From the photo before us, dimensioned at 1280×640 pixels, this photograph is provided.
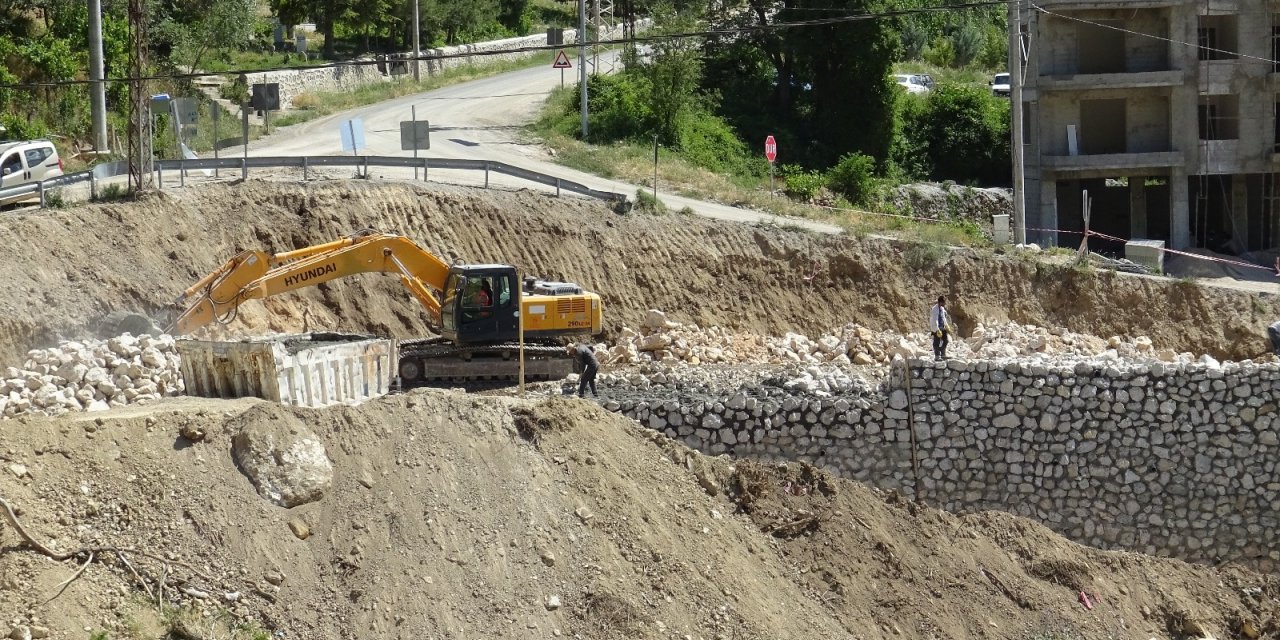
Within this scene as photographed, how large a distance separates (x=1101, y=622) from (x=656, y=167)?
18.7 meters

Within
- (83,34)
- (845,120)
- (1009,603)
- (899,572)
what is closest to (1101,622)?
(1009,603)

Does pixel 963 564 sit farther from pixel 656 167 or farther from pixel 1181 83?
pixel 1181 83

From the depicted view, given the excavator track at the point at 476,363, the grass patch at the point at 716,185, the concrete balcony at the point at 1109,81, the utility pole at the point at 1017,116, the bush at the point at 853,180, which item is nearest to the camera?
the excavator track at the point at 476,363

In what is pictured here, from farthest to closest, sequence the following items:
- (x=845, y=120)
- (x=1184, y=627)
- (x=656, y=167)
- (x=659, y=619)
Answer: (x=845, y=120) < (x=656, y=167) < (x=1184, y=627) < (x=659, y=619)

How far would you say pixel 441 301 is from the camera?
24.9 metres

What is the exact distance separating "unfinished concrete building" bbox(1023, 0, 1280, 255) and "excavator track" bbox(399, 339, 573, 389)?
67.1 ft

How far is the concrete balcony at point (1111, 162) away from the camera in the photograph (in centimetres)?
4138

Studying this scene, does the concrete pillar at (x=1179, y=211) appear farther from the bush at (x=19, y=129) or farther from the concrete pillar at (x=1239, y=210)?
the bush at (x=19, y=129)

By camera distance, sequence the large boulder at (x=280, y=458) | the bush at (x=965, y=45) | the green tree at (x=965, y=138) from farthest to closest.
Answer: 1. the bush at (x=965, y=45)
2. the green tree at (x=965, y=138)
3. the large boulder at (x=280, y=458)

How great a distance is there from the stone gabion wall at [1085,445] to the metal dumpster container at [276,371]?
164 inches

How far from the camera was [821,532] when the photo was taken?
2067 centimetres

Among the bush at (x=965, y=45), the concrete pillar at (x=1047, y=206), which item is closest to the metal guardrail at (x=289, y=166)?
the concrete pillar at (x=1047, y=206)

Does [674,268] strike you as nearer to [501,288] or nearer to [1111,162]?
[501,288]

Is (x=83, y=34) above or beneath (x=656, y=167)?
above
